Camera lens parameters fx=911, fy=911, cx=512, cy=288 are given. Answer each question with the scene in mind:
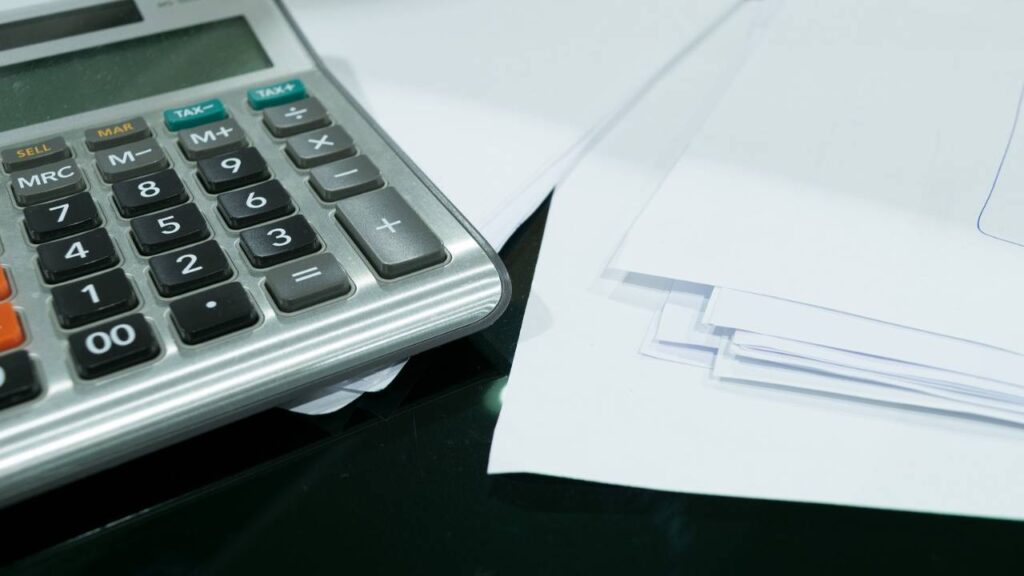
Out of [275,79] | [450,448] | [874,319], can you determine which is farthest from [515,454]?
[275,79]

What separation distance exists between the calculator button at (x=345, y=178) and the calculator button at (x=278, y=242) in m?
0.02

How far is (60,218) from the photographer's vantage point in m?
0.33

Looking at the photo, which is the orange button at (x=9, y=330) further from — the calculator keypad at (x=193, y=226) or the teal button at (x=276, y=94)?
the teal button at (x=276, y=94)

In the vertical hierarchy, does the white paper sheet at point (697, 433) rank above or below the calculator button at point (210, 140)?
below

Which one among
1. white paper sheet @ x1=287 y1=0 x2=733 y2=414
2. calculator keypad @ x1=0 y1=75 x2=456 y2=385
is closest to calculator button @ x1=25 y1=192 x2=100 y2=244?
calculator keypad @ x1=0 y1=75 x2=456 y2=385

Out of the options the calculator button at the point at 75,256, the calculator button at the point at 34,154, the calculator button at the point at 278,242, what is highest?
the calculator button at the point at 34,154

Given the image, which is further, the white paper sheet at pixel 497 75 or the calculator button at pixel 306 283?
the white paper sheet at pixel 497 75

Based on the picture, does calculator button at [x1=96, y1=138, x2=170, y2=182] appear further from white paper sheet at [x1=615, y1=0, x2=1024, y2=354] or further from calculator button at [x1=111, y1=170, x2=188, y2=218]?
white paper sheet at [x1=615, y1=0, x2=1024, y2=354]

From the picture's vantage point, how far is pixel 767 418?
31cm

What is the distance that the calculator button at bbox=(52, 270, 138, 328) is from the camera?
0.29m

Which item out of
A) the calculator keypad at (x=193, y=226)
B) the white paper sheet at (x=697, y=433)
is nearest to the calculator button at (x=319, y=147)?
the calculator keypad at (x=193, y=226)

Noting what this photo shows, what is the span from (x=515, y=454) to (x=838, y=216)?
6.9 inches

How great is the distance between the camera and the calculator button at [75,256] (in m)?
0.31

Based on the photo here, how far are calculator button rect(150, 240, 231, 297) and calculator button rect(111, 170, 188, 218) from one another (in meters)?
0.04
